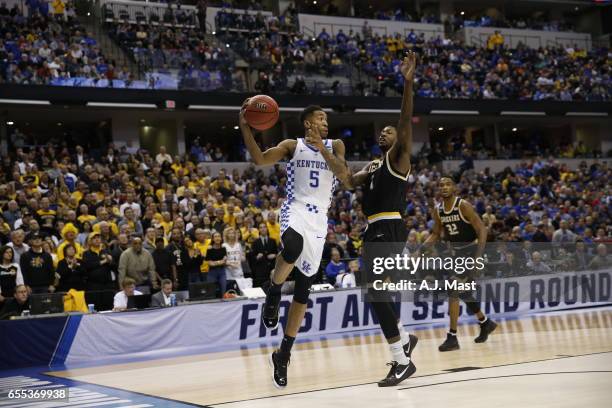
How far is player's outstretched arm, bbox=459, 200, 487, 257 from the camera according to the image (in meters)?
10.8

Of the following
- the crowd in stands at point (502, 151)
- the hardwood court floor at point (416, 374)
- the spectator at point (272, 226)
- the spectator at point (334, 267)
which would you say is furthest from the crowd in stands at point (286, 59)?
the hardwood court floor at point (416, 374)

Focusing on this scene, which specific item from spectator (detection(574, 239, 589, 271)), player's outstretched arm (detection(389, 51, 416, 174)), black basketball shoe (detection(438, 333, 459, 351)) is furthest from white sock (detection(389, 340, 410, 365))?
spectator (detection(574, 239, 589, 271))

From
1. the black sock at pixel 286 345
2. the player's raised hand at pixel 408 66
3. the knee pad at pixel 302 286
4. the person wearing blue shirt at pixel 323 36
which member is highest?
the person wearing blue shirt at pixel 323 36

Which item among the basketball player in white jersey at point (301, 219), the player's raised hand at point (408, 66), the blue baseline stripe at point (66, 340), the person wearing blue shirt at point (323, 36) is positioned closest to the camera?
the player's raised hand at point (408, 66)

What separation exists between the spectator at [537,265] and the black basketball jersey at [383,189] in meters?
11.0

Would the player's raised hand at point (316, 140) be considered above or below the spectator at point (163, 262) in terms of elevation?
above

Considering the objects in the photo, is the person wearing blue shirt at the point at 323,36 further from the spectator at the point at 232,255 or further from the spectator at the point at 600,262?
the spectator at the point at 232,255

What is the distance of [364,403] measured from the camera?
6219 mm

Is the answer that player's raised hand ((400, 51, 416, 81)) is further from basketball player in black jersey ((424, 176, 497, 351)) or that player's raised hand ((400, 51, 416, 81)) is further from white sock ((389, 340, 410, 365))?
basketball player in black jersey ((424, 176, 497, 351))

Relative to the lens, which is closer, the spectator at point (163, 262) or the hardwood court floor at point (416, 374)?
the hardwood court floor at point (416, 374)

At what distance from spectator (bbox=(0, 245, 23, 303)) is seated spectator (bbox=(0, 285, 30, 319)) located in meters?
0.32

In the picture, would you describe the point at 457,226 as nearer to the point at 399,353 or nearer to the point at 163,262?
the point at 399,353

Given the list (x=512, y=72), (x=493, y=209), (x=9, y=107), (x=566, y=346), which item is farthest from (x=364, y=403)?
(x=512, y=72)

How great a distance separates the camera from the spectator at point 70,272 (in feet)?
47.6
